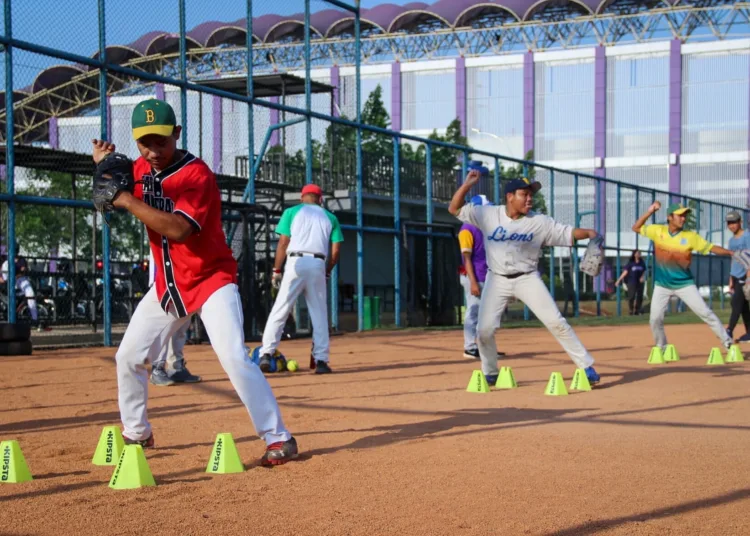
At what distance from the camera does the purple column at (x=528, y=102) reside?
176 feet

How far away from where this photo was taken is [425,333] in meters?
18.7

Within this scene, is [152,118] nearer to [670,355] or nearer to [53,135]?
[670,355]

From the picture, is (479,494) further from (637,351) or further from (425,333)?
(425,333)

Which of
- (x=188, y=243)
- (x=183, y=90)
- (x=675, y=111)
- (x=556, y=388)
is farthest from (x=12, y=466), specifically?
(x=675, y=111)

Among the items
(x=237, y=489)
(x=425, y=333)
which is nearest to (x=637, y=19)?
(x=425, y=333)

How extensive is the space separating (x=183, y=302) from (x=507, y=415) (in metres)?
3.15

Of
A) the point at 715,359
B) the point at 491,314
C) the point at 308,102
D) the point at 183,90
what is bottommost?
the point at 715,359

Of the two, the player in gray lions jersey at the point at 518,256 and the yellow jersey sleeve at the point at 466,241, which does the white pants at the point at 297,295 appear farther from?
the yellow jersey sleeve at the point at 466,241

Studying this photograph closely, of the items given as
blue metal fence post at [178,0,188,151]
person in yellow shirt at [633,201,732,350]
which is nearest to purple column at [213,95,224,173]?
blue metal fence post at [178,0,188,151]

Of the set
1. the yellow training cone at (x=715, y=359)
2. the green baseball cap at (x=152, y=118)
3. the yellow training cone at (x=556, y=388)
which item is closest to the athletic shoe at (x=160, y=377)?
the yellow training cone at (x=556, y=388)

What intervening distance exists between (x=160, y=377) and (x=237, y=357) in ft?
14.9

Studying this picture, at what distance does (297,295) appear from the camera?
10.5 meters

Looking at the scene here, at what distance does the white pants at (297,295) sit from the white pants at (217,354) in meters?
4.56

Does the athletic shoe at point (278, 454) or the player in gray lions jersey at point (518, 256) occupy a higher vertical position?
the player in gray lions jersey at point (518, 256)
